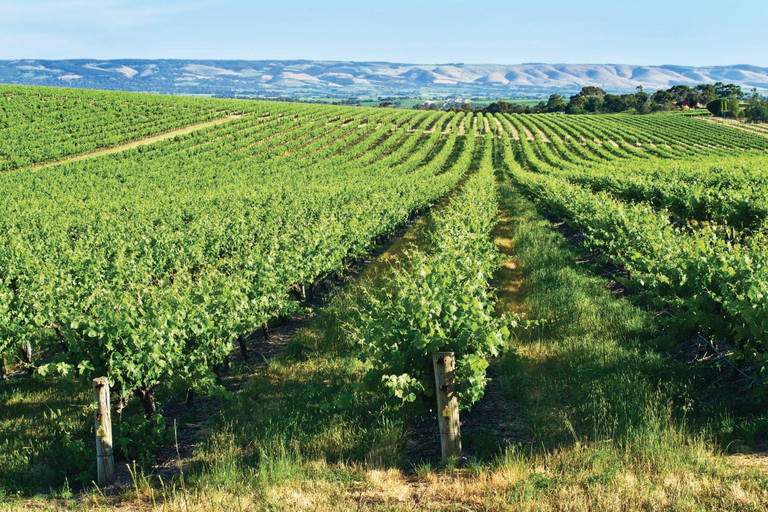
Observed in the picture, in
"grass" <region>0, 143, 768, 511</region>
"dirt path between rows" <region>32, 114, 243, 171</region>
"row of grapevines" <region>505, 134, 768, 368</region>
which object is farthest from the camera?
"dirt path between rows" <region>32, 114, 243, 171</region>

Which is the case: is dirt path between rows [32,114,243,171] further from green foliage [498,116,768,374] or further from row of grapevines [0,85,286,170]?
green foliage [498,116,768,374]

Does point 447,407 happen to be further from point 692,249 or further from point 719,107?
point 719,107

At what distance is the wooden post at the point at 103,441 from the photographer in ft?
18.4

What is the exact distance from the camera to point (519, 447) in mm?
5602

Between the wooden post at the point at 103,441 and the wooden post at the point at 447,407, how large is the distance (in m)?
3.66

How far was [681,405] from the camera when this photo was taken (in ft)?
20.3

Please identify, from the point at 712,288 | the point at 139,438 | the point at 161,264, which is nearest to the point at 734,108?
the point at 712,288

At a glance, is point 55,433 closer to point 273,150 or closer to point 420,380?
point 420,380

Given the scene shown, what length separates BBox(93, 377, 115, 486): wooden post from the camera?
561 centimetres

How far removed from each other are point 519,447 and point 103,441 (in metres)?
4.55

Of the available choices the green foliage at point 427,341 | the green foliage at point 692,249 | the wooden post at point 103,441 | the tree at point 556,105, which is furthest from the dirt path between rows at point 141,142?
the tree at point 556,105

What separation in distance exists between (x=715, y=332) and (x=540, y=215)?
20.1 m

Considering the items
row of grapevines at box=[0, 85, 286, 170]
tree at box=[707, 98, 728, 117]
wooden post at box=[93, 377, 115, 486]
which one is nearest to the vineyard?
wooden post at box=[93, 377, 115, 486]

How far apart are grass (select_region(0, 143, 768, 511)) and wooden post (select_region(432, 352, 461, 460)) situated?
0.73 feet
